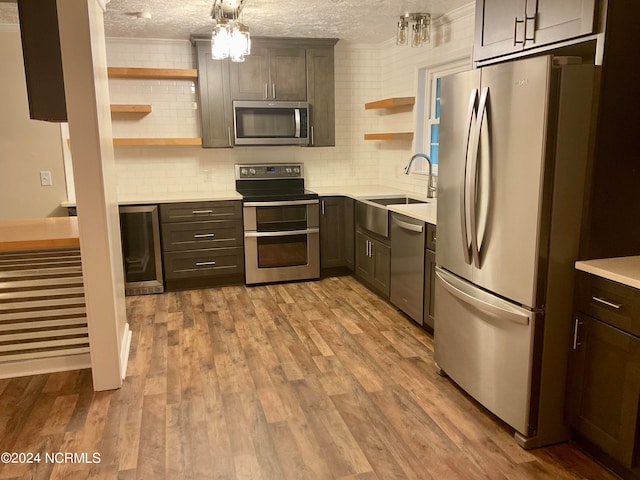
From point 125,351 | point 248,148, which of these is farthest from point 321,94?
point 125,351

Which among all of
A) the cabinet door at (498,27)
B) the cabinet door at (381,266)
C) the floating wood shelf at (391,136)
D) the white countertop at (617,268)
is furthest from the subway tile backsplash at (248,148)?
the white countertop at (617,268)

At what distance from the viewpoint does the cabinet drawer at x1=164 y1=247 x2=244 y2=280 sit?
4.66 metres

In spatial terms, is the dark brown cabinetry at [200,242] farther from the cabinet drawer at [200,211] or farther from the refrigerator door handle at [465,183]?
the refrigerator door handle at [465,183]

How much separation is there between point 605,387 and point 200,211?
11.7 feet

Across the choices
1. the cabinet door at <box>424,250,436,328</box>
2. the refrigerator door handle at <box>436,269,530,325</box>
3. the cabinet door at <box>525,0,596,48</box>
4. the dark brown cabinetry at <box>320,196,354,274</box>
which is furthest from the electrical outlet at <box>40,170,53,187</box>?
the cabinet door at <box>525,0,596,48</box>

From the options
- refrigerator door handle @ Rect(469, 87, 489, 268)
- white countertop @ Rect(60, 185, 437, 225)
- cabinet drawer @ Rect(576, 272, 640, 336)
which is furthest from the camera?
white countertop @ Rect(60, 185, 437, 225)

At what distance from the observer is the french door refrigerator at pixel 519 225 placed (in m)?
2.00

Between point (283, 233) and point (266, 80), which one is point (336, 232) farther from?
point (266, 80)

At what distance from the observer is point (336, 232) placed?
16.5 ft

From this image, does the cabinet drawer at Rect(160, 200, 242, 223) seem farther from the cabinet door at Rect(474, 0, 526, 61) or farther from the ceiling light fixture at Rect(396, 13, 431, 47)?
the cabinet door at Rect(474, 0, 526, 61)

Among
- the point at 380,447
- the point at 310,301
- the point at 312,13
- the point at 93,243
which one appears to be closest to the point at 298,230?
the point at 310,301

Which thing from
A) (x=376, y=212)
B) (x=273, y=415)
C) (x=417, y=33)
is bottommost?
(x=273, y=415)

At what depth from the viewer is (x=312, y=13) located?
397 centimetres

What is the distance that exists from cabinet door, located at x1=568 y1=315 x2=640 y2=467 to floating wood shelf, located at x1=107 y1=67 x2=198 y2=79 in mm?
4010
